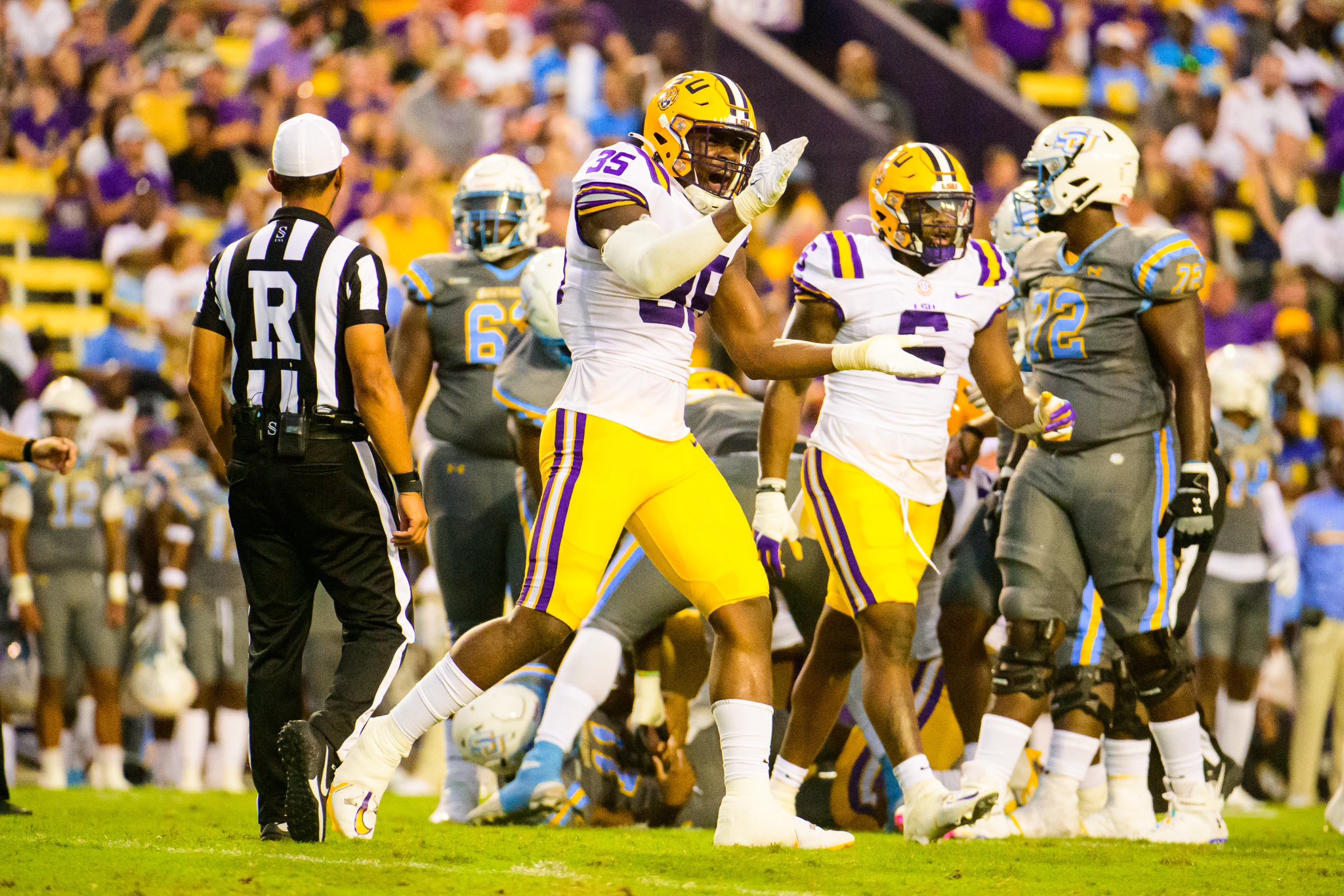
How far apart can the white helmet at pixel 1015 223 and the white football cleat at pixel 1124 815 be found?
206cm

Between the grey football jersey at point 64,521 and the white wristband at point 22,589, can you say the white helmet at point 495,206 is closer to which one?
the grey football jersey at point 64,521

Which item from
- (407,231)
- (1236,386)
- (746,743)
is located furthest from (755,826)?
(407,231)

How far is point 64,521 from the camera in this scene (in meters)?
9.77

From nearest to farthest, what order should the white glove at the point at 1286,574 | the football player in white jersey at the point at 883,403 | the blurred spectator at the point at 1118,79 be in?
the football player in white jersey at the point at 883,403
the white glove at the point at 1286,574
the blurred spectator at the point at 1118,79

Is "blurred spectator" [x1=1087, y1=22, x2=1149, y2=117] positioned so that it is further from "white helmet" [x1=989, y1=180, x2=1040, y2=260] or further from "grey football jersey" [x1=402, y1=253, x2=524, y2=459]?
"grey football jersey" [x1=402, y1=253, x2=524, y2=459]

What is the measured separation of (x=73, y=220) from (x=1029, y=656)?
31.9 feet

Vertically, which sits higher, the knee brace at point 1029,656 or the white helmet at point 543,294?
the white helmet at point 543,294

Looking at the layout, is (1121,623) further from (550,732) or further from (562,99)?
(562,99)

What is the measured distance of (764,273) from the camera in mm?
12258

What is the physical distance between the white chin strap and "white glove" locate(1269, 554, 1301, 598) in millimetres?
5781

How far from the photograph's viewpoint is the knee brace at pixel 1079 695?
20.7 feet

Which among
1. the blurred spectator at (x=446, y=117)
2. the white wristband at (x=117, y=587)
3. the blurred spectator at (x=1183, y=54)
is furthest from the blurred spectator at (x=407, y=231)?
the blurred spectator at (x=1183, y=54)

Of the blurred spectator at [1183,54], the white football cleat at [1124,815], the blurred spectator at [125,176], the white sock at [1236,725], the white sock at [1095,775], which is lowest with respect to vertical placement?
the white sock at [1236,725]

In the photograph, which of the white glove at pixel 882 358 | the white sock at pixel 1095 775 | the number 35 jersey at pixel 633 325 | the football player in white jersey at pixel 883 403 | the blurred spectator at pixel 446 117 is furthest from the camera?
the blurred spectator at pixel 446 117
